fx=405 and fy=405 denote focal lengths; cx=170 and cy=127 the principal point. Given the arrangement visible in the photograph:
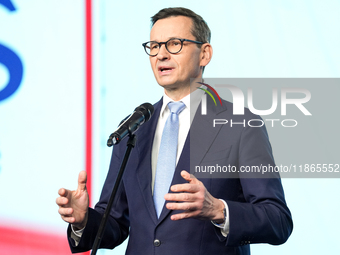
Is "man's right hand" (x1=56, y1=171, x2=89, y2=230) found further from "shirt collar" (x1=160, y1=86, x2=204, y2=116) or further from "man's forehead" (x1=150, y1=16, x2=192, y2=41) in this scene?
"man's forehead" (x1=150, y1=16, x2=192, y2=41)

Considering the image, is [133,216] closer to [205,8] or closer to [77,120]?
[77,120]

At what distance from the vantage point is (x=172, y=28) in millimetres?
1743

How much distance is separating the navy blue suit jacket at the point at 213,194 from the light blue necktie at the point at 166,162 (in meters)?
0.04

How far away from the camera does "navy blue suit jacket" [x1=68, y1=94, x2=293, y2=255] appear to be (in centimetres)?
141

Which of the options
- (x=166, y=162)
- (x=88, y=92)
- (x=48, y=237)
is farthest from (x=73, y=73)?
(x=166, y=162)

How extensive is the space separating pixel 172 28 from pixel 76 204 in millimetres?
840

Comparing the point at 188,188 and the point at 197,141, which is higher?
the point at 197,141

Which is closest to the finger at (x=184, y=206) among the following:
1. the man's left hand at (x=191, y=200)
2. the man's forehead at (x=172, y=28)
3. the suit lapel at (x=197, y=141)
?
the man's left hand at (x=191, y=200)

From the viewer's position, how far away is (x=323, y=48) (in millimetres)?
2801

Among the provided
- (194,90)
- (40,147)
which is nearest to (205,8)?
(194,90)

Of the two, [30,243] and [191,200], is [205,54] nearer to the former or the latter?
[191,200]

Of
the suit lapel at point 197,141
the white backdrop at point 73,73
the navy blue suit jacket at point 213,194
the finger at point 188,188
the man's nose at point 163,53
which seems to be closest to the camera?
the finger at point 188,188

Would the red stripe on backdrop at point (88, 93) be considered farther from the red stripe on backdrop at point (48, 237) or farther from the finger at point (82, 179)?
the finger at point (82, 179)

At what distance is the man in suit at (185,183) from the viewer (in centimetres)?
136
